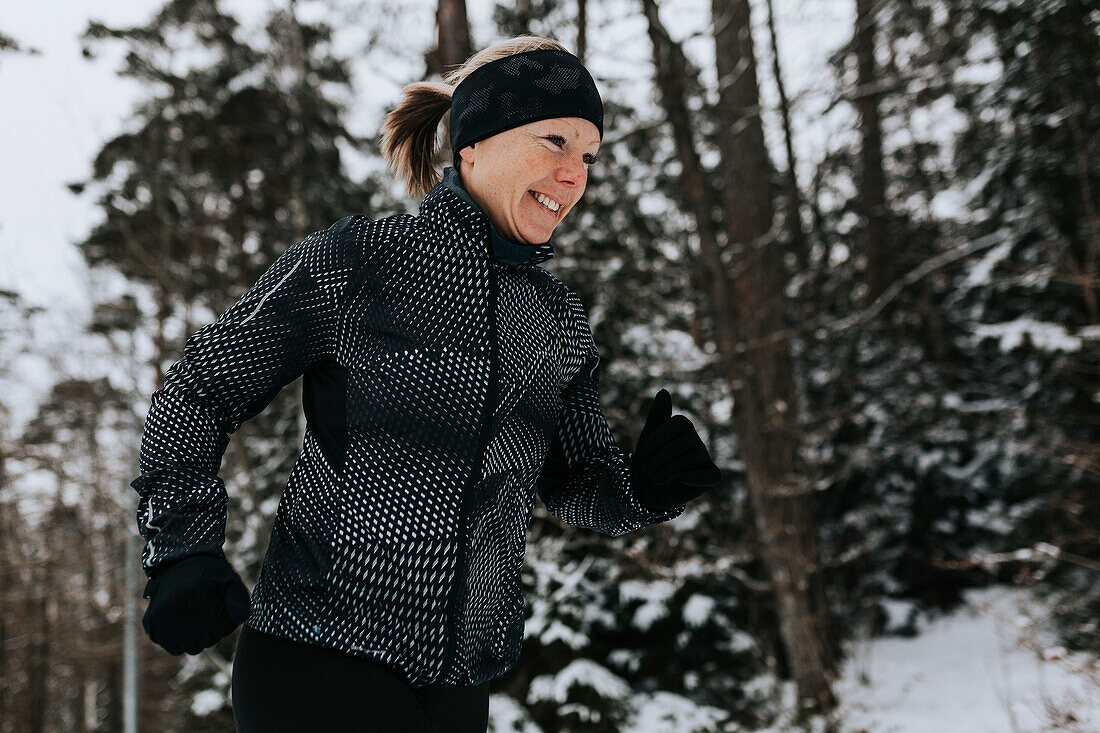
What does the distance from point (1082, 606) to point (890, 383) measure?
3519 millimetres

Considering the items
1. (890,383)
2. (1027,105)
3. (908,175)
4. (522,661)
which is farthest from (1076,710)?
(908,175)

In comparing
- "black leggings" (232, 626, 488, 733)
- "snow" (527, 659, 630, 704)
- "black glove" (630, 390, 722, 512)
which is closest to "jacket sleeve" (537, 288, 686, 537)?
"black glove" (630, 390, 722, 512)

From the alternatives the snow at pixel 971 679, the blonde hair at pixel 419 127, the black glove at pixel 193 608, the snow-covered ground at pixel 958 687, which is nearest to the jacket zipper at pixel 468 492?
the black glove at pixel 193 608

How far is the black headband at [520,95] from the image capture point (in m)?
1.42

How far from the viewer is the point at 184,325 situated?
1034 centimetres

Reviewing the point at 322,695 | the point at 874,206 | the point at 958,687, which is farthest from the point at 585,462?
the point at 874,206

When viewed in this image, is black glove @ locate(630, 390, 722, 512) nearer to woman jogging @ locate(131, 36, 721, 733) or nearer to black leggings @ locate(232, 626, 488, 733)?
woman jogging @ locate(131, 36, 721, 733)

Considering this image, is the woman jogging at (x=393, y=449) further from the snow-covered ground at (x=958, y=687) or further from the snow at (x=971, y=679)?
the snow at (x=971, y=679)

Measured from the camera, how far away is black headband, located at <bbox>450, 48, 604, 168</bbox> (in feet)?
4.66

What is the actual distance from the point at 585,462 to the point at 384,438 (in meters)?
0.53

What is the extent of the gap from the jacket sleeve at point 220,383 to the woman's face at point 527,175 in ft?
0.92

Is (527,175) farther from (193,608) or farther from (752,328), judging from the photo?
(752,328)

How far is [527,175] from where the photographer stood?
141 cm

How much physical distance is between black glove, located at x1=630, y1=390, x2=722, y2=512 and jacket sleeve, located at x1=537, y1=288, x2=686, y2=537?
7 cm
